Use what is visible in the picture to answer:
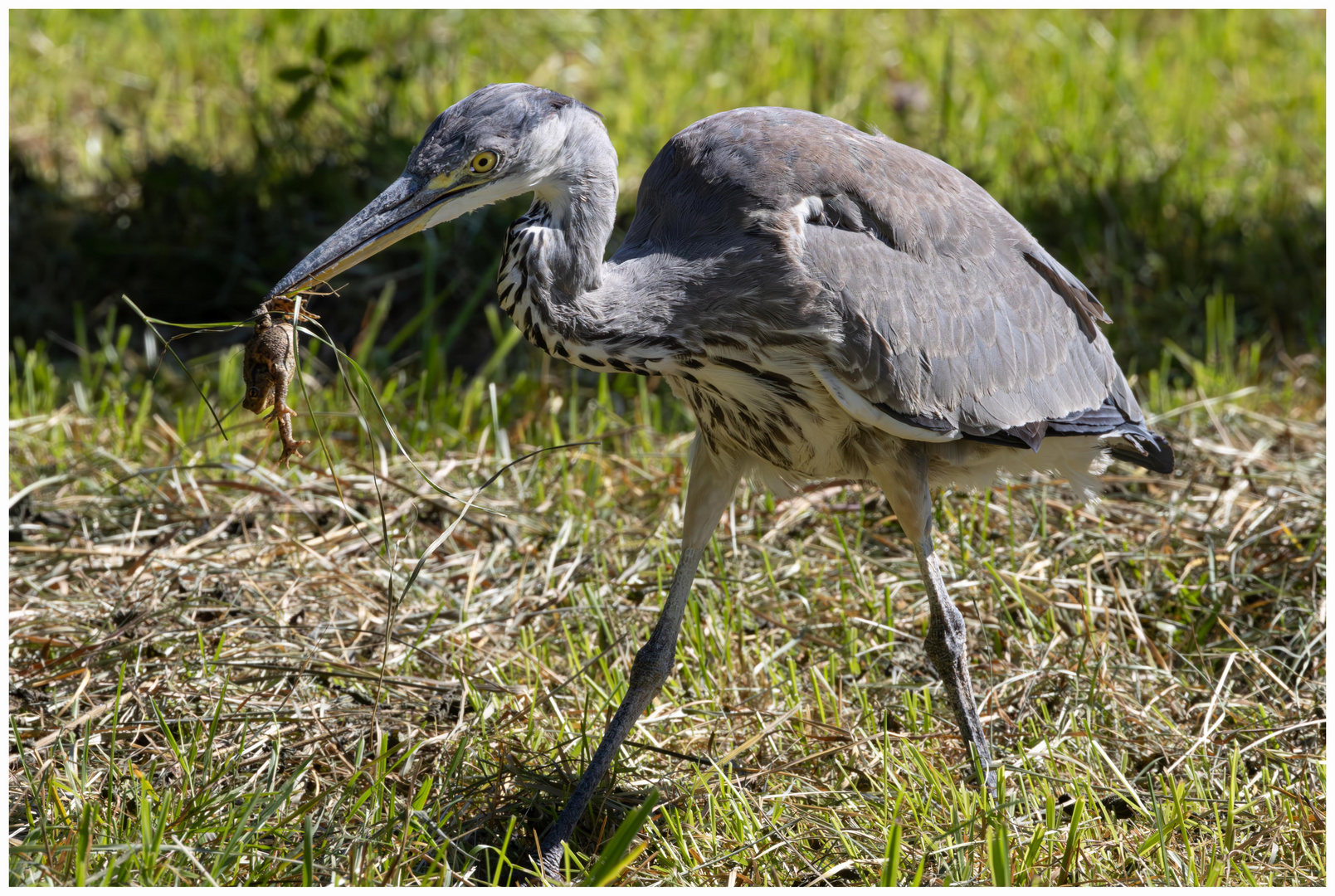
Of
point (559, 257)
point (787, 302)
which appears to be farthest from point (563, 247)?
point (787, 302)

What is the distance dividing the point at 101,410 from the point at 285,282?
2.21 metres

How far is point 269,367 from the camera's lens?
9.94 ft

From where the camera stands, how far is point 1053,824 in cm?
320

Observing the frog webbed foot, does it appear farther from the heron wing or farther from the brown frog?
the heron wing

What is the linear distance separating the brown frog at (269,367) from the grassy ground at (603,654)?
1.25ft

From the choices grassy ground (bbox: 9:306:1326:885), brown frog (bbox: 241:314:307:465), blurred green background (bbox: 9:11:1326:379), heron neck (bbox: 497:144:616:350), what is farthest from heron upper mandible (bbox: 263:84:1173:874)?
blurred green background (bbox: 9:11:1326:379)

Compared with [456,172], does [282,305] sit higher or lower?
lower

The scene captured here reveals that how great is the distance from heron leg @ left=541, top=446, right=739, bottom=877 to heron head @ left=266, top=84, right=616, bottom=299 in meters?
1.06

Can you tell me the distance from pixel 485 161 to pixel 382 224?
0.93 feet

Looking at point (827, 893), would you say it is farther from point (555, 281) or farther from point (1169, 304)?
point (1169, 304)

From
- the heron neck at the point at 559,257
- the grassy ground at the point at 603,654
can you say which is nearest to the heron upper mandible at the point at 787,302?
the heron neck at the point at 559,257

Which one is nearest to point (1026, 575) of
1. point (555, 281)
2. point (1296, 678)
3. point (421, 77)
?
point (1296, 678)

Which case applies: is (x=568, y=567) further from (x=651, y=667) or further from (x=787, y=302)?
(x=787, y=302)

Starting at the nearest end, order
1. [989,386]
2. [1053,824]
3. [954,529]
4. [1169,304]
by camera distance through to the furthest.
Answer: [1053,824] → [989,386] → [954,529] → [1169,304]
